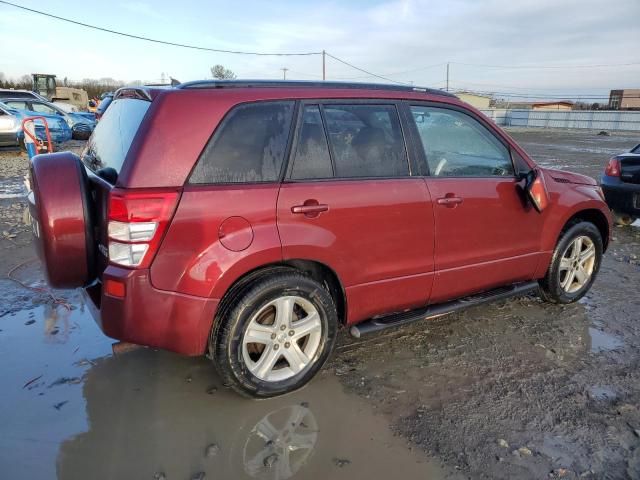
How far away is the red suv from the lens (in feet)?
8.30

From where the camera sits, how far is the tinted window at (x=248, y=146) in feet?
8.62

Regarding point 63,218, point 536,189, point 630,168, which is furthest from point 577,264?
point 63,218

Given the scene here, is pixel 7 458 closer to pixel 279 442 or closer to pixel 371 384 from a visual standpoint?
pixel 279 442

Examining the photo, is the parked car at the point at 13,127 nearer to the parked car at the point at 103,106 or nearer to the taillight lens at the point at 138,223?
the parked car at the point at 103,106

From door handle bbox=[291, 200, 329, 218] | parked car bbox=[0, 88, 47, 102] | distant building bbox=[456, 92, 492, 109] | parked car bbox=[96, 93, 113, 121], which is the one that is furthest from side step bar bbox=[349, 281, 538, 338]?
distant building bbox=[456, 92, 492, 109]

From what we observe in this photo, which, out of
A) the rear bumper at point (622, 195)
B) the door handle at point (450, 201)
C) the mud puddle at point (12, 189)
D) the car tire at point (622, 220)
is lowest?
the mud puddle at point (12, 189)

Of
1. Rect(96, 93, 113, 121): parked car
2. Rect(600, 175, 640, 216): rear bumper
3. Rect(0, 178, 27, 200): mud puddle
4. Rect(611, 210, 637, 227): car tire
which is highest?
Rect(96, 93, 113, 121): parked car

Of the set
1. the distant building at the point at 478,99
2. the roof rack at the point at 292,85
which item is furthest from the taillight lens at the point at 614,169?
the distant building at the point at 478,99

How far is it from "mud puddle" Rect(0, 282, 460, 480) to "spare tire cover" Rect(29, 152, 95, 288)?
0.76 meters

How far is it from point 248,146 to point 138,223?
0.73 meters

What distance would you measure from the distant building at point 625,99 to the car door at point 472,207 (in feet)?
203

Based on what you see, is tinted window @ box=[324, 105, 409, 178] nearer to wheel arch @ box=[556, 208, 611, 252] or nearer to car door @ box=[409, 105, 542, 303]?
car door @ box=[409, 105, 542, 303]

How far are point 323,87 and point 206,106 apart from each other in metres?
0.80

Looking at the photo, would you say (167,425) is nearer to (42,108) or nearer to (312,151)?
(312,151)
